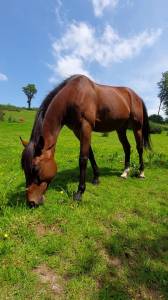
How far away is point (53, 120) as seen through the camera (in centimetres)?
650

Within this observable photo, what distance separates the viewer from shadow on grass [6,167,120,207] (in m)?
6.28

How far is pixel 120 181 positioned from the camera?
28.9ft

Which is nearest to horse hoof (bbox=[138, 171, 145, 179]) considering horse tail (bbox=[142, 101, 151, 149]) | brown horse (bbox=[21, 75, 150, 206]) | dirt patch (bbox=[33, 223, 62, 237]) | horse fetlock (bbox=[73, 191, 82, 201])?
brown horse (bbox=[21, 75, 150, 206])

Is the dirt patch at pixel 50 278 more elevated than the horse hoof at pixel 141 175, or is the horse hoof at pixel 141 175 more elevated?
the horse hoof at pixel 141 175

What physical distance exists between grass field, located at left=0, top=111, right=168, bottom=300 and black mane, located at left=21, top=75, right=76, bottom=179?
79cm

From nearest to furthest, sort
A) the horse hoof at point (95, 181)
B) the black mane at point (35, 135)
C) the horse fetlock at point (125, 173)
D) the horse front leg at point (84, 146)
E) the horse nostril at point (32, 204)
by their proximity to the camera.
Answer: the black mane at point (35, 135) → the horse nostril at point (32, 204) → the horse front leg at point (84, 146) → the horse hoof at point (95, 181) → the horse fetlock at point (125, 173)

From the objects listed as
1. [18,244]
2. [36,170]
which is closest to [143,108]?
[36,170]

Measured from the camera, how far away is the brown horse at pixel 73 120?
19.4ft

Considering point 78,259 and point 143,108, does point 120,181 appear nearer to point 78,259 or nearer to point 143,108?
point 143,108

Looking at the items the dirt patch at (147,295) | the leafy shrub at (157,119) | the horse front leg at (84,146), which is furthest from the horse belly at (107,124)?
the leafy shrub at (157,119)

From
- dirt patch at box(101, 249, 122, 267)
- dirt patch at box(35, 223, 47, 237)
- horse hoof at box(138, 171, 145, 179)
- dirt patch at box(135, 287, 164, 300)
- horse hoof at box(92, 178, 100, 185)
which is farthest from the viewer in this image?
horse hoof at box(138, 171, 145, 179)

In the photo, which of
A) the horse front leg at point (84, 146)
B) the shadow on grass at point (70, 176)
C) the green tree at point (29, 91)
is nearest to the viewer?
the horse front leg at point (84, 146)

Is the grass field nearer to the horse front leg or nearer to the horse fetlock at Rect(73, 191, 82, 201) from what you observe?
the horse fetlock at Rect(73, 191, 82, 201)

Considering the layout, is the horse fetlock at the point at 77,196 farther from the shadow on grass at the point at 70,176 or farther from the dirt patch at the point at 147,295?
the dirt patch at the point at 147,295
